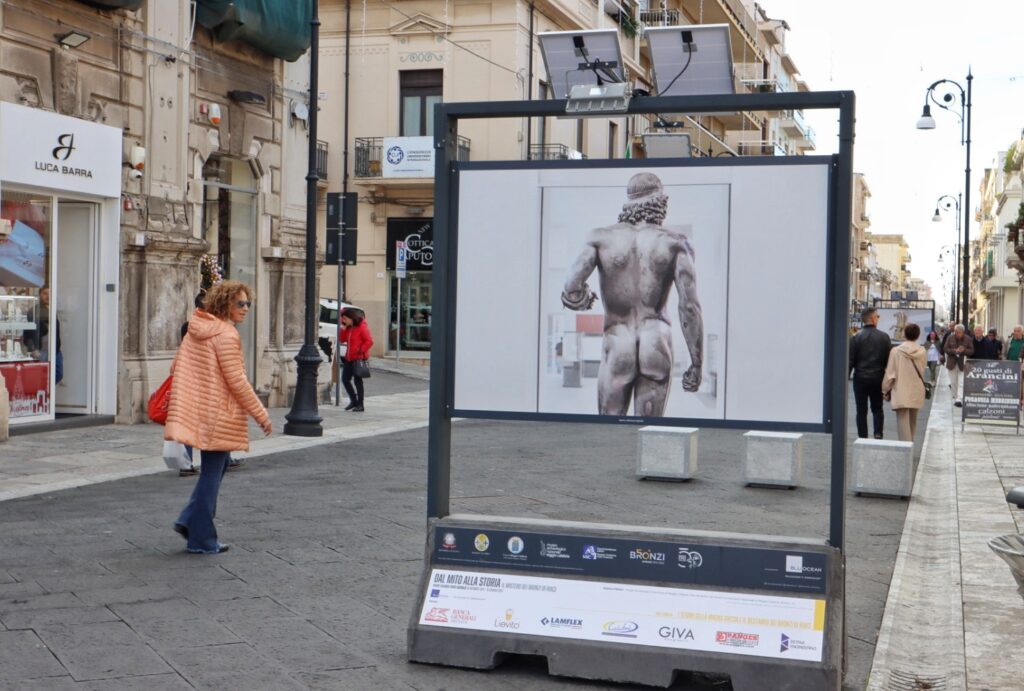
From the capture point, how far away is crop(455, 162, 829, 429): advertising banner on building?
503 centimetres

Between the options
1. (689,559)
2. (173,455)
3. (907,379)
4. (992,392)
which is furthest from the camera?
(992,392)

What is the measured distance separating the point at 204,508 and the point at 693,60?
3959 millimetres

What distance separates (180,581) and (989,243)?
3555 inches

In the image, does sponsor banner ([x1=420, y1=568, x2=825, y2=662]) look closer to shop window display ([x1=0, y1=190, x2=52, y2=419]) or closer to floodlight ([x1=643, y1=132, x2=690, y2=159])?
floodlight ([x1=643, y1=132, x2=690, y2=159])

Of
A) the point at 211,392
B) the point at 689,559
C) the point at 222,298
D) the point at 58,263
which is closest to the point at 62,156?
the point at 58,263

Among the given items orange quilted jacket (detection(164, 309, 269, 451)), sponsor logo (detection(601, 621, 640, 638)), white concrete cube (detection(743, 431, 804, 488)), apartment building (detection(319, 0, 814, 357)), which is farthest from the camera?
apartment building (detection(319, 0, 814, 357))

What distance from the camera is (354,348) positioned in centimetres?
1928

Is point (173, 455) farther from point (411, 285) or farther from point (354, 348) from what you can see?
point (411, 285)

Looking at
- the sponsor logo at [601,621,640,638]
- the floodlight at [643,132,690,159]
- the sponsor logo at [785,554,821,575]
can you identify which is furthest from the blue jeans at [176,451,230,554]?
the sponsor logo at [785,554,821,575]

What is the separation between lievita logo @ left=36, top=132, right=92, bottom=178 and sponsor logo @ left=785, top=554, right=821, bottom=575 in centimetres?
Result: 1144

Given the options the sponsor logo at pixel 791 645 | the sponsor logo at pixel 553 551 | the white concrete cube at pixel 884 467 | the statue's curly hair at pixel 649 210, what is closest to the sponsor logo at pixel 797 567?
the sponsor logo at pixel 791 645

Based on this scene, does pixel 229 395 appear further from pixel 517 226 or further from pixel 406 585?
pixel 517 226

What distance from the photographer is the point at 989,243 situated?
8906cm

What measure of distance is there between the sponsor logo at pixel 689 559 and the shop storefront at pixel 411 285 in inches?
1194
